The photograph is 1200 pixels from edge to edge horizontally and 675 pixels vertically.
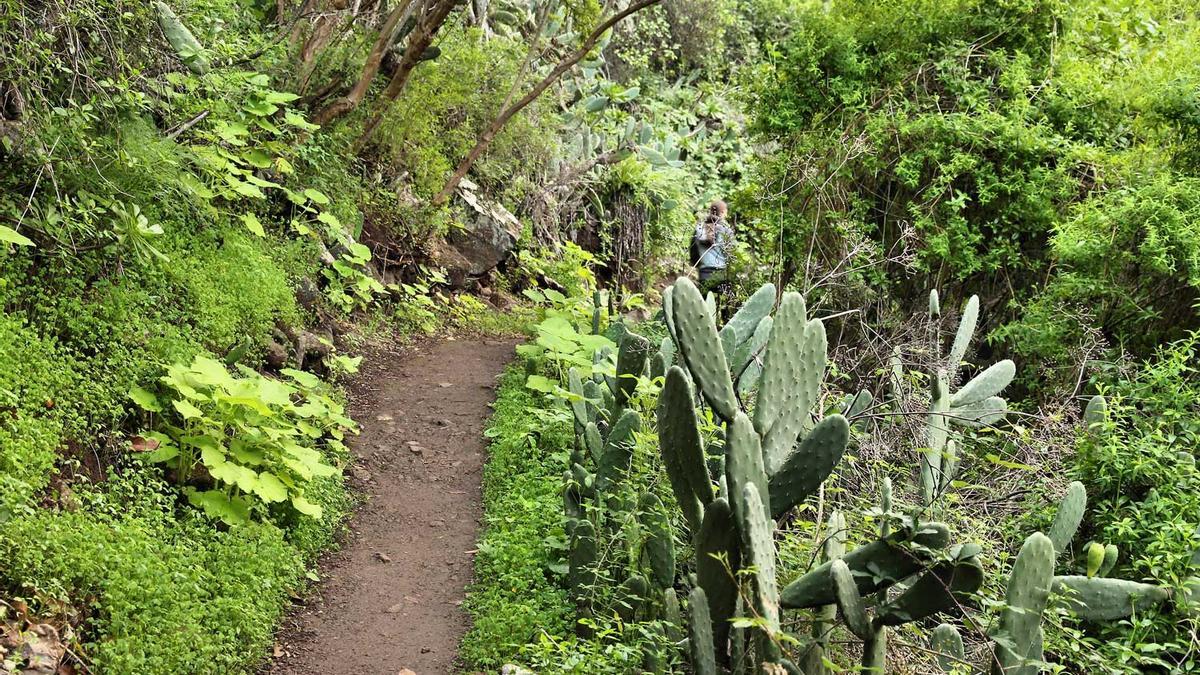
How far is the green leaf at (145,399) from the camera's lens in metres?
5.30

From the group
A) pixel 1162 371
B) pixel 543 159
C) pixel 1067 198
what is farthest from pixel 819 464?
pixel 543 159

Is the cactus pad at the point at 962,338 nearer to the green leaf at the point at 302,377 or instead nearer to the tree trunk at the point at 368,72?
the green leaf at the point at 302,377

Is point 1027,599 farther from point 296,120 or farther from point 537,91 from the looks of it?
point 537,91

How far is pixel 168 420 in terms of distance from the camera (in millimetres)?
5574

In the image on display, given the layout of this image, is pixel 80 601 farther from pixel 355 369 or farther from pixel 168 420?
pixel 355 369

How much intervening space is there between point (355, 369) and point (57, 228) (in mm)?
2889

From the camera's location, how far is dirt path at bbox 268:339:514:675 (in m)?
4.96

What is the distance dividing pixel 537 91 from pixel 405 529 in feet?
15.6

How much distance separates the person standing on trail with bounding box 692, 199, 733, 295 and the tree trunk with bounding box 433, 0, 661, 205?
90.6 inches

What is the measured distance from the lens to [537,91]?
369 inches

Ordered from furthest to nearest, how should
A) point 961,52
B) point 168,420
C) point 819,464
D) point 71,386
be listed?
point 961,52
point 168,420
point 71,386
point 819,464

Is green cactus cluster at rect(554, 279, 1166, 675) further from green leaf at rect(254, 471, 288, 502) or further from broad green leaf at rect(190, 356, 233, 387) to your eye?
broad green leaf at rect(190, 356, 233, 387)

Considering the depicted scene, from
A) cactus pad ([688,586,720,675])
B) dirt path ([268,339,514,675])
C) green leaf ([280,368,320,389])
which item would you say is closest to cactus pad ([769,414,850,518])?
cactus pad ([688,586,720,675])

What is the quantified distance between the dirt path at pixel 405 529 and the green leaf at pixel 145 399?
1320 millimetres
